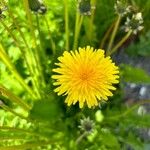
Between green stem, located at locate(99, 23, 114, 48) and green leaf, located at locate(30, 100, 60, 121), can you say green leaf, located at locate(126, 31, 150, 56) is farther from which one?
green leaf, located at locate(30, 100, 60, 121)

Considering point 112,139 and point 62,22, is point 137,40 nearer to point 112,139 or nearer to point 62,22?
point 62,22

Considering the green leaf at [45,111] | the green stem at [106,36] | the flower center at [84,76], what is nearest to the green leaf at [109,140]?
the green leaf at [45,111]

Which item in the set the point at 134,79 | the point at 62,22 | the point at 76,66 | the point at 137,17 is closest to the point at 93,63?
the point at 76,66

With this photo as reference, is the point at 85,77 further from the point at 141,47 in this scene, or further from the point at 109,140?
the point at 141,47

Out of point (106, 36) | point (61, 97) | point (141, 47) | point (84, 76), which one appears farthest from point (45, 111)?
point (141, 47)

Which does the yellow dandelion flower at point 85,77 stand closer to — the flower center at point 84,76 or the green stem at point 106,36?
the flower center at point 84,76
